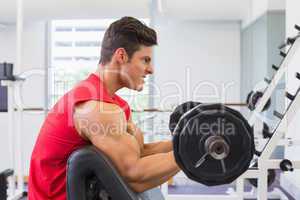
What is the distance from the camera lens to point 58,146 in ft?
3.51

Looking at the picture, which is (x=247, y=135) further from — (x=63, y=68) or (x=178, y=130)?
(x=63, y=68)

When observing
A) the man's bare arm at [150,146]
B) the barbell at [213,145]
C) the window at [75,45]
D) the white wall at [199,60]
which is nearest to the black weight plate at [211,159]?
the barbell at [213,145]

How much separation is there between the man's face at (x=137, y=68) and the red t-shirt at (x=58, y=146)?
0.11 metres

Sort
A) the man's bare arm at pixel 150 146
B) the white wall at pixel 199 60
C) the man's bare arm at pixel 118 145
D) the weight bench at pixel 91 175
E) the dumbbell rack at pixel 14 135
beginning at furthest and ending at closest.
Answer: the white wall at pixel 199 60
the dumbbell rack at pixel 14 135
the man's bare arm at pixel 150 146
the man's bare arm at pixel 118 145
the weight bench at pixel 91 175

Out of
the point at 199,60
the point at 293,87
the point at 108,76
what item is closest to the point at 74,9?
the point at 199,60

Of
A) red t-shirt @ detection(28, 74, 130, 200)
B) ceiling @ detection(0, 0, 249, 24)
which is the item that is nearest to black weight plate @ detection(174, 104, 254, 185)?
red t-shirt @ detection(28, 74, 130, 200)

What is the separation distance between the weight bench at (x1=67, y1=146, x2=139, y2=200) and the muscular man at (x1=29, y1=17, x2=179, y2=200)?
0.08 m

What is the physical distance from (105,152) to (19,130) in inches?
95.3

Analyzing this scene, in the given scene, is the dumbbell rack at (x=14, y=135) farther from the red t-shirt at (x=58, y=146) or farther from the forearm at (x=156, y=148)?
the red t-shirt at (x=58, y=146)

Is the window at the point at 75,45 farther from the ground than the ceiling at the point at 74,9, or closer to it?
closer to it

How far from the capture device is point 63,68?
3910mm

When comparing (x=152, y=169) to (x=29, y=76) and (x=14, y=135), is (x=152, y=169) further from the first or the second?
(x=29, y=76)

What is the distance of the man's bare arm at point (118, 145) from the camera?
100 centimetres

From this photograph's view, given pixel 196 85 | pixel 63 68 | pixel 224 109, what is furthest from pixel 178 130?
pixel 196 85
